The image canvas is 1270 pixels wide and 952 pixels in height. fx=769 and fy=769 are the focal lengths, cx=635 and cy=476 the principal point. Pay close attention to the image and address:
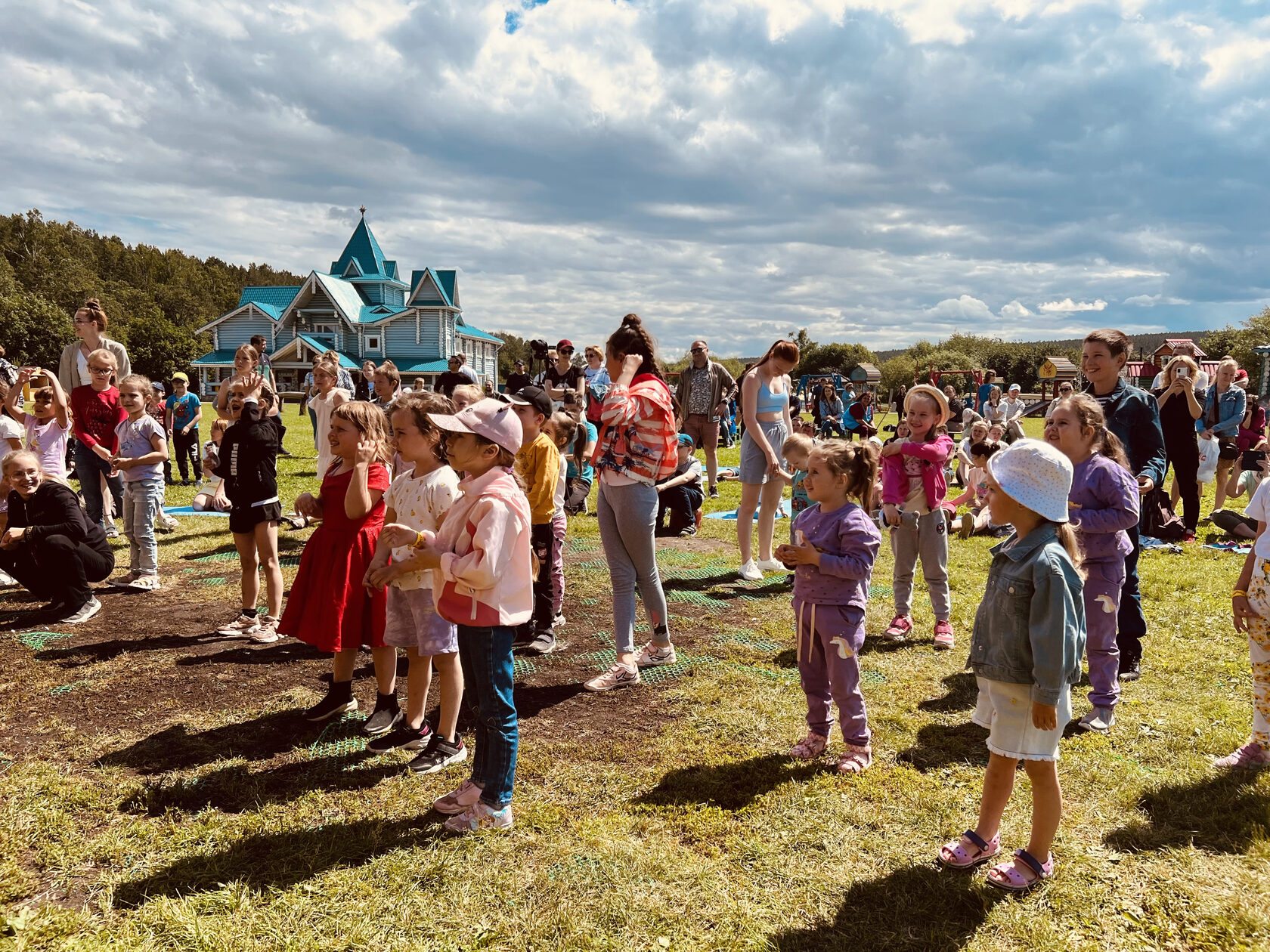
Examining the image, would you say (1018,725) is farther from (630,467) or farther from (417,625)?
(417,625)

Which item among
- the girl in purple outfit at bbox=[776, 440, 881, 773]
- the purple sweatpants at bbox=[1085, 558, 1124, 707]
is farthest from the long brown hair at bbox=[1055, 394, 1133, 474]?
the girl in purple outfit at bbox=[776, 440, 881, 773]

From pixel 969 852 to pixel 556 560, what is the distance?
362 centimetres

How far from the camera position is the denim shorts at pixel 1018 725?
299 centimetres

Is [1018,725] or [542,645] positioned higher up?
[1018,725]

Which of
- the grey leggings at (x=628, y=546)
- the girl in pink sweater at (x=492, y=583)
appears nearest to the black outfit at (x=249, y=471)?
the grey leggings at (x=628, y=546)

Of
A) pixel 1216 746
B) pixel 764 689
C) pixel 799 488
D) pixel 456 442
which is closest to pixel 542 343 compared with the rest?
pixel 799 488

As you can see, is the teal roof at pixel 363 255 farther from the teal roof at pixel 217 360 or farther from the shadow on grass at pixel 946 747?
the shadow on grass at pixel 946 747

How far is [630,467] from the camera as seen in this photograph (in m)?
4.93

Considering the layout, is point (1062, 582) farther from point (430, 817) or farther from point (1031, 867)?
point (430, 817)

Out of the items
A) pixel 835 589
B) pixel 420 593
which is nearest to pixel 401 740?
pixel 420 593

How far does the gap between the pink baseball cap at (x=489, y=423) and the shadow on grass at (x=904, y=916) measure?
2226 millimetres

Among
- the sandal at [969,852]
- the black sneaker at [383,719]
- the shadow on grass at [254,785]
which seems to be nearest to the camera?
the sandal at [969,852]

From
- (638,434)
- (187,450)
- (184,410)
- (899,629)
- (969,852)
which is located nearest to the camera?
(969,852)

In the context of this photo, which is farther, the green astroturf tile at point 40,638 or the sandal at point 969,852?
the green astroturf tile at point 40,638
